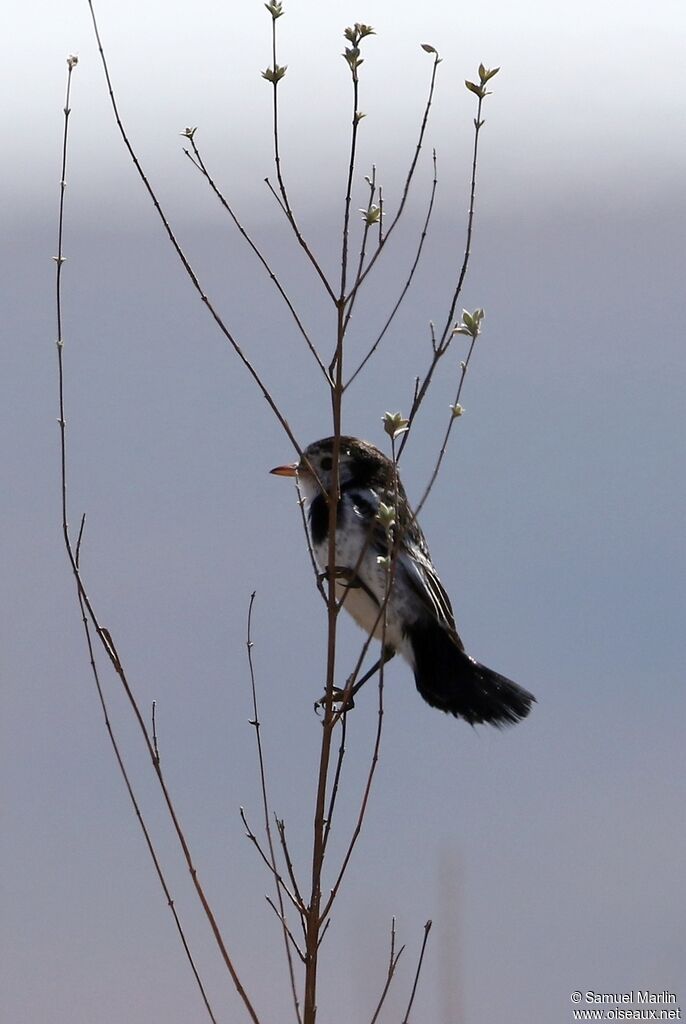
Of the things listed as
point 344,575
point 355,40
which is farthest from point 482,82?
point 344,575

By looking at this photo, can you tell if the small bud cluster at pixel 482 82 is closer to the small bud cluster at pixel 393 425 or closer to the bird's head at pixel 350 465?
the small bud cluster at pixel 393 425

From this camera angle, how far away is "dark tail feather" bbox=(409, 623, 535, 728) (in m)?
4.09

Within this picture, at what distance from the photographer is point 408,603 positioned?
175 inches

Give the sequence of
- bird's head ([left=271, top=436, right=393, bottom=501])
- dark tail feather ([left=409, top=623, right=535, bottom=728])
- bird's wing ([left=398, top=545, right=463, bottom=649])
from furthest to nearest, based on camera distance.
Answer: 1. bird's head ([left=271, top=436, right=393, bottom=501])
2. bird's wing ([left=398, top=545, right=463, bottom=649])
3. dark tail feather ([left=409, top=623, right=535, bottom=728])

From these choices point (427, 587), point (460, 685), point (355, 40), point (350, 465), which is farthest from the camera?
point (350, 465)

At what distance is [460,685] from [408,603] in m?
0.38

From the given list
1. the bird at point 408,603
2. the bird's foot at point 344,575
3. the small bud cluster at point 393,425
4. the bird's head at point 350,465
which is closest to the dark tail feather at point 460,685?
the bird at point 408,603

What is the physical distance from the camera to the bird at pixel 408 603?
414cm

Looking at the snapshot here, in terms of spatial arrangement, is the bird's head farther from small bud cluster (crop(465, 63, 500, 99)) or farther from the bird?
small bud cluster (crop(465, 63, 500, 99))

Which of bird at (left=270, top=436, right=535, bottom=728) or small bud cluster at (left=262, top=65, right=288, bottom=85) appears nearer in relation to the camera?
small bud cluster at (left=262, top=65, right=288, bottom=85)

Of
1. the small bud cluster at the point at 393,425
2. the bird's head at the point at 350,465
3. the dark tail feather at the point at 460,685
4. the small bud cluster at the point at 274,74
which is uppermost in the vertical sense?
the bird's head at the point at 350,465

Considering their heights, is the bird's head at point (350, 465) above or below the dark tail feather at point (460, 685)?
above

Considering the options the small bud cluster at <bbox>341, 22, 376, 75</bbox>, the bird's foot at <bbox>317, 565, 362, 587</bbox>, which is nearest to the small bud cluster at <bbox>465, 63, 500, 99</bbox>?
the small bud cluster at <bbox>341, 22, 376, 75</bbox>

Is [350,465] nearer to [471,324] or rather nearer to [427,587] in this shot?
[427,587]
